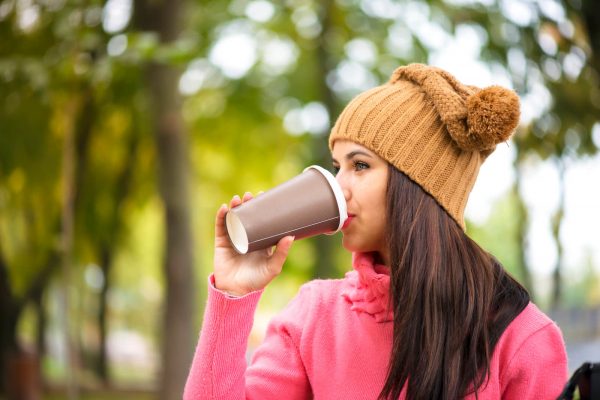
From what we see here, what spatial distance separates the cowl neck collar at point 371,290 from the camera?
6.40ft

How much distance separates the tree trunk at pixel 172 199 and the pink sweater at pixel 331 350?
436 centimetres

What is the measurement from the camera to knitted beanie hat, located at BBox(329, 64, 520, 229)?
6.17 ft

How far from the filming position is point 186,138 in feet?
21.3

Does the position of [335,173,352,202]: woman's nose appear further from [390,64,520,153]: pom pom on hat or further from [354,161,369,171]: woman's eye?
[390,64,520,153]: pom pom on hat

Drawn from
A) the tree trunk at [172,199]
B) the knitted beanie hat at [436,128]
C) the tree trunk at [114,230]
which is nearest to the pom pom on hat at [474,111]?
the knitted beanie hat at [436,128]

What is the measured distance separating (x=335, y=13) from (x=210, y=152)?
15.6 feet

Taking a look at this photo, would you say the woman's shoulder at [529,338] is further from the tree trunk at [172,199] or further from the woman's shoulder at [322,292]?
the tree trunk at [172,199]

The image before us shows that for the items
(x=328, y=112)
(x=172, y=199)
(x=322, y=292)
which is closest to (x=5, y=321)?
(x=172, y=199)

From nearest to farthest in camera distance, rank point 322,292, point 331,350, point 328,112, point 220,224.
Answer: point 220,224, point 331,350, point 322,292, point 328,112

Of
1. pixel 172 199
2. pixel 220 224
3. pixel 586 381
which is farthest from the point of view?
pixel 172 199

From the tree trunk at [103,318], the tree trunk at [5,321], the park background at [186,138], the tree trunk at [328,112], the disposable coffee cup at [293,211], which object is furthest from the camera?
the tree trunk at [103,318]

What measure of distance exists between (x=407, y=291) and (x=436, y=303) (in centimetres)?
7

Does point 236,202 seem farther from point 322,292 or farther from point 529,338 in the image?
point 529,338

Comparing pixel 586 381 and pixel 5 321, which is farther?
pixel 5 321
